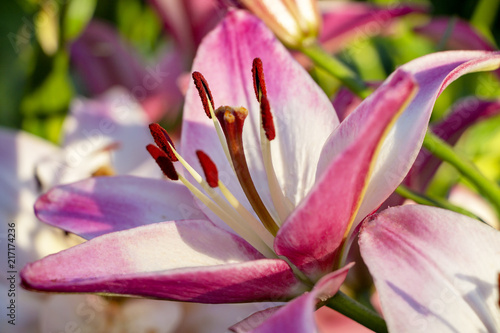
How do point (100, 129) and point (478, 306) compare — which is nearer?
point (478, 306)

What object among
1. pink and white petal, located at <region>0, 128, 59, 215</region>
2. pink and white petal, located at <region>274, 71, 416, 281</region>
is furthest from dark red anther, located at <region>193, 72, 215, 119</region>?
pink and white petal, located at <region>0, 128, 59, 215</region>

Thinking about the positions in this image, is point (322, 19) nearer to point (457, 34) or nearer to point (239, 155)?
point (457, 34)

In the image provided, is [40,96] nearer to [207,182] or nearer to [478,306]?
[207,182]

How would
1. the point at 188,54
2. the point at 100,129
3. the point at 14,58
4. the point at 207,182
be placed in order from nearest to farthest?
1. the point at 207,182
2. the point at 100,129
3. the point at 188,54
4. the point at 14,58

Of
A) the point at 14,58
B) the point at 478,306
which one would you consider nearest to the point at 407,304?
the point at 478,306

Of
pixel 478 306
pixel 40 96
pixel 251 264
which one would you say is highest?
pixel 40 96

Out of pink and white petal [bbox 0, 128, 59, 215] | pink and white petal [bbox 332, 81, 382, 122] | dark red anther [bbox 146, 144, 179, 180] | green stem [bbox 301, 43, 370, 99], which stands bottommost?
pink and white petal [bbox 332, 81, 382, 122]

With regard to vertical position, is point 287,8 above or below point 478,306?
above

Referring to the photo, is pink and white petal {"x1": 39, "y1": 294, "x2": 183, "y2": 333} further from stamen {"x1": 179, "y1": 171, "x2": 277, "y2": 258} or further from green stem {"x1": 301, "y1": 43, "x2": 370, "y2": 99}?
green stem {"x1": 301, "y1": 43, "x2": 370, "y2": 99}
